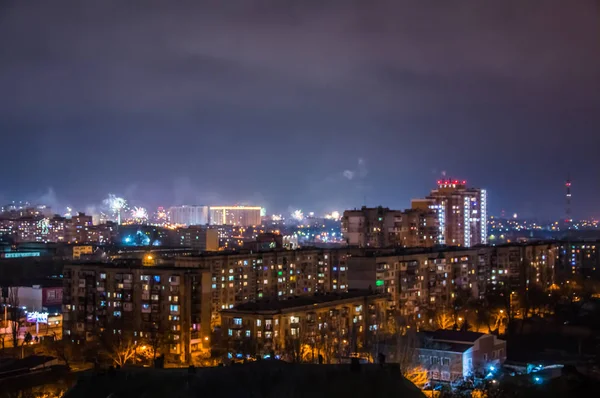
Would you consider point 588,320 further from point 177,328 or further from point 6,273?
point 6,273

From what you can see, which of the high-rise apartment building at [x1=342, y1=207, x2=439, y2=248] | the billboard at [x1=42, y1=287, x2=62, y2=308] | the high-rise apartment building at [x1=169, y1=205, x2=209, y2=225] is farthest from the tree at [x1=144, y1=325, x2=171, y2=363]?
the high-rise apartment building at [x1=169, y1=205, x2=209, y2=225]

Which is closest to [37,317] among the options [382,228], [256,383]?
[256,383]

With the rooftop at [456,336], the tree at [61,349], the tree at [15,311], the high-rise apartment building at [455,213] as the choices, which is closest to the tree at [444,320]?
the rooftop at [456,336]

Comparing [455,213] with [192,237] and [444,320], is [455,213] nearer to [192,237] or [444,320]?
[192,237]

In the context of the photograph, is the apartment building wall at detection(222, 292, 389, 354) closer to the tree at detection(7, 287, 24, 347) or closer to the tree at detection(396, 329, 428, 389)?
the tree at detection(396, 329, 428, 389)

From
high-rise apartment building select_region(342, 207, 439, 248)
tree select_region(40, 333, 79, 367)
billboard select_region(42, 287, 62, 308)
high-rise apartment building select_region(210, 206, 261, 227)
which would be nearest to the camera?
tree select_region(40, 333, 79, 367)

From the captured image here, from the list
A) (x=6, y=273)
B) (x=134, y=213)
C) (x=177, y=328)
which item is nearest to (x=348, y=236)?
(x=6, y=273)

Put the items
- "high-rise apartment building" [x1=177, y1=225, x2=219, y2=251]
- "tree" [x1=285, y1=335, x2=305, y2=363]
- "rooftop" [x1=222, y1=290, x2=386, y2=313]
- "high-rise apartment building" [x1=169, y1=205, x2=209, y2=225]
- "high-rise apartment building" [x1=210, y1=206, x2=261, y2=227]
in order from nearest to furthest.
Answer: "tree" [x1=285, y1=335, x2=305, y2=363]
"rooftop" [x1=222, y1=290, x2=386, y2=313]
"high-rise apartment building" [x1=177, y1=225, x2=219, y2=251]
"high-rise apartment building" [x1=210, y1=206, x2=261, y2=227]
"high-rise apartment building" [x1=169, y1=205, x2=209, y2=225]
